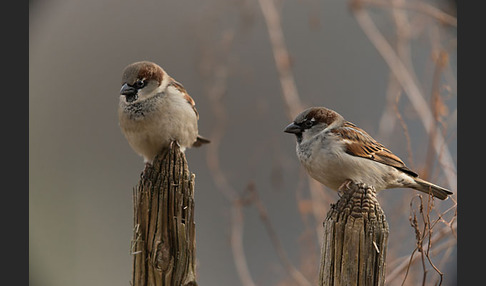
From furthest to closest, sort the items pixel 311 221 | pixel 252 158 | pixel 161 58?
pixel 161 58 < pixel 252 158 < pixel 311 221

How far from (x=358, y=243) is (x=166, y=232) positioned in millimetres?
814

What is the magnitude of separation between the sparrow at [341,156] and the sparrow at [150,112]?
63 cm

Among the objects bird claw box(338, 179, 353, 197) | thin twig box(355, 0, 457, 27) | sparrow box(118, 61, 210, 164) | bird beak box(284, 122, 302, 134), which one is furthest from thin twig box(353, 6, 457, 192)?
sparrow box(118, 61, 210, 164)

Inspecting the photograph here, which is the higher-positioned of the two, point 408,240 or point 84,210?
point 84,210

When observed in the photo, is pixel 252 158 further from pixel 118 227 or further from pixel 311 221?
pixel 118 227

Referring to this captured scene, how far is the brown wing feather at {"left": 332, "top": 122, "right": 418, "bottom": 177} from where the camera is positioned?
9.25ft

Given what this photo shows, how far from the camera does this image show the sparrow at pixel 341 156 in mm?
2688

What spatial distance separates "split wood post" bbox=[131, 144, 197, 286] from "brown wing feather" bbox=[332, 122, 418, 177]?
2.89ft

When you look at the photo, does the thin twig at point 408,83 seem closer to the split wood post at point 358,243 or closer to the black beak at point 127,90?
the split wood post at point 358,243

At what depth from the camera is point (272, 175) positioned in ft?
12.9

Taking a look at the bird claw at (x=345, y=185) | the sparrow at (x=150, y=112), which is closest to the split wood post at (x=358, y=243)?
the bird claw at (x=345, y=185)

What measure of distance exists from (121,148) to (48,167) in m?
0.61

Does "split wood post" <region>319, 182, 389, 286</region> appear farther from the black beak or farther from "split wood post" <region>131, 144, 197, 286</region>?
the black beak

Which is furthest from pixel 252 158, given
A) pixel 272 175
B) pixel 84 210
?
pixel 84 210
